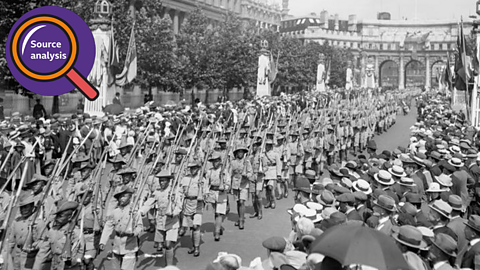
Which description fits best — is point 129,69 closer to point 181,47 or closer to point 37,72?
point 37,72

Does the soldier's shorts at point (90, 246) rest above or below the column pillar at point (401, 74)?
below

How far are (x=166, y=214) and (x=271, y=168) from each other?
4233mm

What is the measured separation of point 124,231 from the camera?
7.29 m

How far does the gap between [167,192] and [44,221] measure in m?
2.00

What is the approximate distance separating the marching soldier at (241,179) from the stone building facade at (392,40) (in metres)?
96.5

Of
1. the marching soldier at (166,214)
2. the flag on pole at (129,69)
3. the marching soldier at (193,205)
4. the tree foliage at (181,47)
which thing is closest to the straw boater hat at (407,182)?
the marching soldier at (193,205)

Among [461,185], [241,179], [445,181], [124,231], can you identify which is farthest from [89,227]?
[461,185]

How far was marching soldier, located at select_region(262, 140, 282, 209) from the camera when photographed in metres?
11.9

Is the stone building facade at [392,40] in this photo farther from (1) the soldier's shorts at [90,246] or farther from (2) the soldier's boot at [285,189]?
(1) the soldier's shorts at [90,246]

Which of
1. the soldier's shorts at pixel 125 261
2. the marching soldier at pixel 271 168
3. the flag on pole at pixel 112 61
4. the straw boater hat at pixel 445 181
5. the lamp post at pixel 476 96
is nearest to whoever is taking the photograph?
the soldier's shorts at pixel 125 261

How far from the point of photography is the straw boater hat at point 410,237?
200 inches

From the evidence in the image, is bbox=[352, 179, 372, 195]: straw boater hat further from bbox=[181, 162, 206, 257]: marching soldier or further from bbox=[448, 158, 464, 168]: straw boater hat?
bbox=[448, 158, 464, 168]: straw boater hat

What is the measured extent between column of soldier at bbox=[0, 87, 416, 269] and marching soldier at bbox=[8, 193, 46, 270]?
0.04ft

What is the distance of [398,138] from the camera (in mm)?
26016
